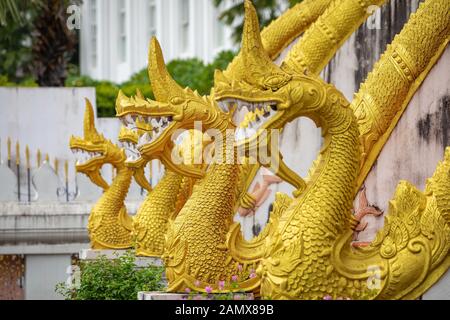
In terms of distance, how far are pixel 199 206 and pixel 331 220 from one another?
1.37 metres

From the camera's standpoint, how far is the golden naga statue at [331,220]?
26.0 ft

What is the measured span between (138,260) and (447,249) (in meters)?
3.88

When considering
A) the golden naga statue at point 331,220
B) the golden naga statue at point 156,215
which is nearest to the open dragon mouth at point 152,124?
the golden naga statue at point 331,220

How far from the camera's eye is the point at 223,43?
89.1ft

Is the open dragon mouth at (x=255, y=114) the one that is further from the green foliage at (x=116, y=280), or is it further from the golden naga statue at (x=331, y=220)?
the green foliage at (x=116, y=280)

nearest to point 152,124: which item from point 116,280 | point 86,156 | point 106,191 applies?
point 116,280

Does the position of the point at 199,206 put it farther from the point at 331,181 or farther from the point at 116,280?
the point at 116,280

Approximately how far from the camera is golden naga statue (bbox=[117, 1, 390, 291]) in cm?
899

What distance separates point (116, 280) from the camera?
10.5 metres

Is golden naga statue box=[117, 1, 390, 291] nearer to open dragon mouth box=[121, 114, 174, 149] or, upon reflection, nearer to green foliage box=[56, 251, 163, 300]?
open dragon mouth box=[121, 114, 174, 149]
